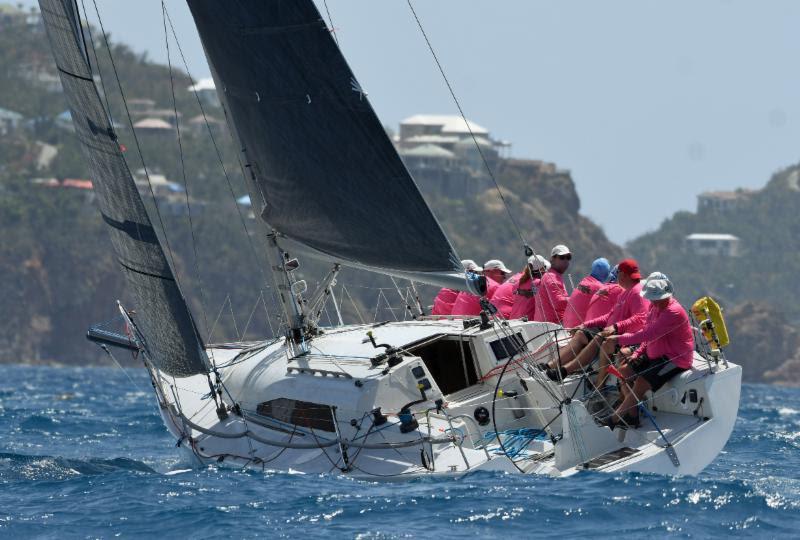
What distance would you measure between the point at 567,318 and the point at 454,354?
119cm

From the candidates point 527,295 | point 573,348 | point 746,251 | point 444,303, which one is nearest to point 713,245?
point 746,251

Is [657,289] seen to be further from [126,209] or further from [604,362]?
[126,209]

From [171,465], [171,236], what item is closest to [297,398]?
[171,465]

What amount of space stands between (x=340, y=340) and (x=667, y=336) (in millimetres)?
3295

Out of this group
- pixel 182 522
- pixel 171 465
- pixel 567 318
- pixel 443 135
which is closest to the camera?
pixel 182 522

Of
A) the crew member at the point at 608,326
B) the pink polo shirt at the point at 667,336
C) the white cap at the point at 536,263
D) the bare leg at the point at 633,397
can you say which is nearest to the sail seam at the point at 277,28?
the white cap at the point at 536,263

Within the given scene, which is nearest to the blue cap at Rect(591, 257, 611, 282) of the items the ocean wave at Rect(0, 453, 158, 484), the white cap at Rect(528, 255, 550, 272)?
the white cap at Rect(528, 255, 550, 272)

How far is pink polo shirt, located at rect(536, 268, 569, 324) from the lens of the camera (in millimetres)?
14133

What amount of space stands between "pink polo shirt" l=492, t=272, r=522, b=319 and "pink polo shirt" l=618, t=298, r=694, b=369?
2.70 m

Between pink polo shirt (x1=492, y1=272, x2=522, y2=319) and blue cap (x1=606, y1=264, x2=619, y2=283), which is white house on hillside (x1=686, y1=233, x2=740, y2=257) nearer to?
pink polo shirt (x1=492, y1=272, x2=522, y2=319)

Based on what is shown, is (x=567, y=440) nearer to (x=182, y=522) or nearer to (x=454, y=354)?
(x=454, y=354)

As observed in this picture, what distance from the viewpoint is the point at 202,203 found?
86.8 metres

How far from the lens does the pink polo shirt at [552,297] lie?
46.4 ft

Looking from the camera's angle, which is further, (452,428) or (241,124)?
(241,124)
